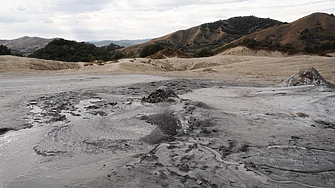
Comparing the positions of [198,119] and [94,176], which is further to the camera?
[198,119]

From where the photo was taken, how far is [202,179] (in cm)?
300

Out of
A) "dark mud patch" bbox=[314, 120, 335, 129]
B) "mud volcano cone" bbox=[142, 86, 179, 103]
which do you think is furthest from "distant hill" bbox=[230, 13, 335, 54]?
"dark mud patch" bbox=[314, 120, 335, 129]

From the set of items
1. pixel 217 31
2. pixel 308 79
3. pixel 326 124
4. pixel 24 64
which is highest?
pixel 217 31

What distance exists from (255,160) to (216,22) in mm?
104370

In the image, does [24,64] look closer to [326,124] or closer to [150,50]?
[326,124]

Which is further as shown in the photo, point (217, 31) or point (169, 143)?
point (217, 31)

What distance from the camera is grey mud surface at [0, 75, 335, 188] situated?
3.07m

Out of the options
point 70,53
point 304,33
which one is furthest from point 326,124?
point 304,33

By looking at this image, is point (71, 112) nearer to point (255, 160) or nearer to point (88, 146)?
point (88, 146)

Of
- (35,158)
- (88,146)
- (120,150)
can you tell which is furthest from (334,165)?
(35,158)

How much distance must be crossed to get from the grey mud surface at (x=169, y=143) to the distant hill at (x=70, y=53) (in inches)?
1268

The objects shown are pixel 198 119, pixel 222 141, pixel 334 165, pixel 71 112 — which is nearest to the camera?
pixel 334 165

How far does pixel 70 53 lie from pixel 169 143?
38414 mm

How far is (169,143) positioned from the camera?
408 centimetres
